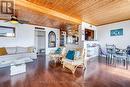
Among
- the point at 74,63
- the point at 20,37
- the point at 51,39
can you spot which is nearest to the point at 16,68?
the point at 74,63

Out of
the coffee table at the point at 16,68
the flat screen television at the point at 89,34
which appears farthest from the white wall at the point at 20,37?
the flat screen television at the point at 89,34

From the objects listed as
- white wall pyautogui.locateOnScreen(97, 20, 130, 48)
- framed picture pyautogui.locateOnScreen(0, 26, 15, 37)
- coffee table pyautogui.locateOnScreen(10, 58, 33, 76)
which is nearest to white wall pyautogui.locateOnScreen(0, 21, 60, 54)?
framed picture pyautogui.locateOnScreen(0, 26, 15, 37)

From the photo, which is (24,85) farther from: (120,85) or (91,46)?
(91,46)

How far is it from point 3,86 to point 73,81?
6.38 ft

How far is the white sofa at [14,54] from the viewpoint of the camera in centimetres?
483

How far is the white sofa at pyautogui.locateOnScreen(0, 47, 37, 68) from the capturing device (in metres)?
4.83

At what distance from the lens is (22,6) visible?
3490 millimetres

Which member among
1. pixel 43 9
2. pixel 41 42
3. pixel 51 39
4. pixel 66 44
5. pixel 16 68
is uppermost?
pixel 43 9

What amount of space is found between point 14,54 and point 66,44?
120 inches

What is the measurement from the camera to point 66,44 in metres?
6.82

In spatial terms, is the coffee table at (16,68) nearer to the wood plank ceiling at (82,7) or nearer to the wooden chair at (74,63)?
the wooden chair at (74,63)

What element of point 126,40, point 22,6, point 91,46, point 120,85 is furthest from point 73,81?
point 126,40

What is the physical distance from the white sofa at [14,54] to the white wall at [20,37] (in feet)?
2.74

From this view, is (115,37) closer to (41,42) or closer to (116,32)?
(116,32)
